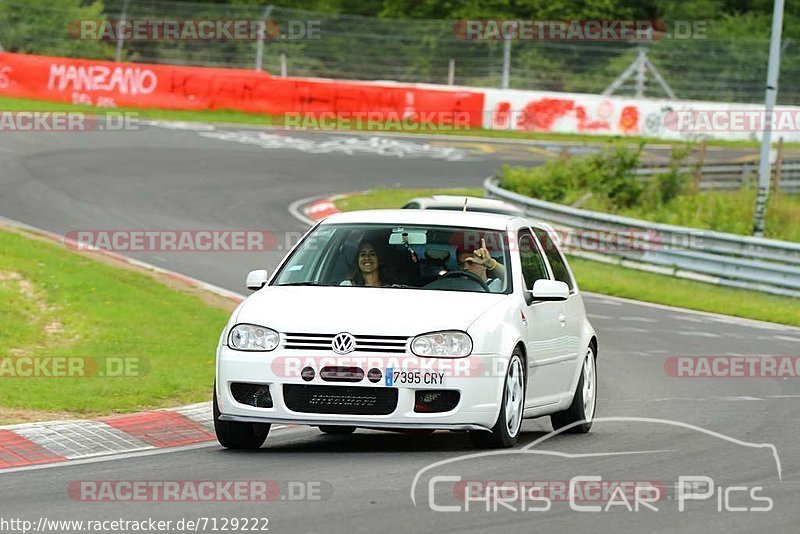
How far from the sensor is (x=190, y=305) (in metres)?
17.2

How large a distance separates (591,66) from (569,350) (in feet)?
109

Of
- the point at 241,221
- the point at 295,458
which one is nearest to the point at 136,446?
the point at 295,458

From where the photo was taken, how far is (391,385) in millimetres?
9188

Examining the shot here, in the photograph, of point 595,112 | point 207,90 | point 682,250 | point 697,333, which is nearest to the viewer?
point 697,333

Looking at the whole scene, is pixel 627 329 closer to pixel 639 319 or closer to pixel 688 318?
pixel 639 319

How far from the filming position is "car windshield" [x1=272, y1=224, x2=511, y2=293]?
1030 centimetres

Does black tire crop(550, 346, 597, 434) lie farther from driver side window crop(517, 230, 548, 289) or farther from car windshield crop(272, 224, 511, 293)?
car windshield crop(272, 224, 511, 293)

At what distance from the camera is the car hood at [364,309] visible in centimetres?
927

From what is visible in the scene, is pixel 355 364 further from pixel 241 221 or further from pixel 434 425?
pixel 241 221

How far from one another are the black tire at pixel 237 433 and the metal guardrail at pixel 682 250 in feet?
46.5

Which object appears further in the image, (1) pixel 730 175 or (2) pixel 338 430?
(1) pixel 730 175

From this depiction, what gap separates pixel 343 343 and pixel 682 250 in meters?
15.7

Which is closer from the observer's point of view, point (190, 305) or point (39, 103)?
point (190, 305)

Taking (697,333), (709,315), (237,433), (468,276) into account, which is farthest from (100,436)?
(709,315)
